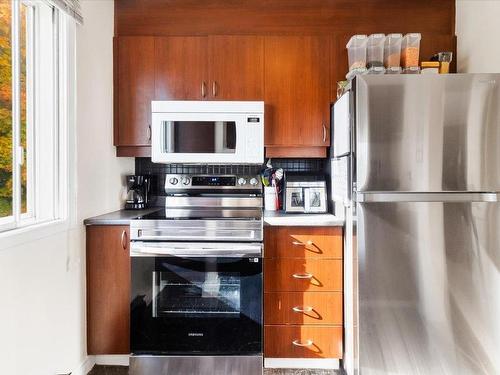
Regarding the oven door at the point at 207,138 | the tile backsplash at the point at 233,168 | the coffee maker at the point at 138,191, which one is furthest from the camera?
the tile backsplash at the point at 233,168

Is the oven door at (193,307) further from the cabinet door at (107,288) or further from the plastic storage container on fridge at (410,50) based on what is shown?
the plastic storage container on fridge at (410,50)

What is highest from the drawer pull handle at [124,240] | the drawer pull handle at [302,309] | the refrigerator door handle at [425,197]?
the refrigerator door handle at [425,197]

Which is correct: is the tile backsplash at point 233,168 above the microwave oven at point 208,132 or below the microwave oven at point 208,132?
below

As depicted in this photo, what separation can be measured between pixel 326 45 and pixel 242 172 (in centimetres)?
104

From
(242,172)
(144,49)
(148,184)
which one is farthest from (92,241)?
(144,49)

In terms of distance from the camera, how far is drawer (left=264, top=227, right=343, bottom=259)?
2.08 m

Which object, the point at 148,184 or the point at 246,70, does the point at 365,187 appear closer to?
the point at 246,70

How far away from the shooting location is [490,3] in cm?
199

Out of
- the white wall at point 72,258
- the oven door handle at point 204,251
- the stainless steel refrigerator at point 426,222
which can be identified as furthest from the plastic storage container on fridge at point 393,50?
the white wall at point 72,258

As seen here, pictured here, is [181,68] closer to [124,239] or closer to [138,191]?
[138,191]

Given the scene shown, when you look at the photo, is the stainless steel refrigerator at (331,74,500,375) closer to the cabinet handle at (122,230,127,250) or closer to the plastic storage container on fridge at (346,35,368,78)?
the plastic storage container on fridge at (346,35,368,78)

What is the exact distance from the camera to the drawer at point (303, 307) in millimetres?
2094

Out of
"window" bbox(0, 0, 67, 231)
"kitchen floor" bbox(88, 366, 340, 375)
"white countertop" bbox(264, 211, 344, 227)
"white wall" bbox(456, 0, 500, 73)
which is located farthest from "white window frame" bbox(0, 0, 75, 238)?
"white wall" bbox(456, 0, 500, 73)

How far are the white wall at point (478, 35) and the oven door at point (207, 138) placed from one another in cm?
132
